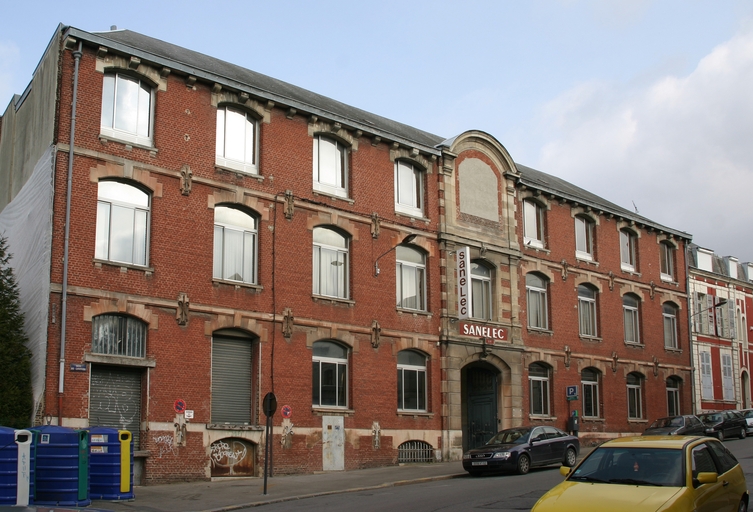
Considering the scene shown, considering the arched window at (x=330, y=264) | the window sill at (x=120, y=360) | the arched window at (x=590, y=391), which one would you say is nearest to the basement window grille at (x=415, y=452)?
the arched window at (x=330, y=264)

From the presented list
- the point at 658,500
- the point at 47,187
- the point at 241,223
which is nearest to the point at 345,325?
the point at 241,223

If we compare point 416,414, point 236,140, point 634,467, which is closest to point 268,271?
point 236,140

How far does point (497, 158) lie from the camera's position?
32906 mm

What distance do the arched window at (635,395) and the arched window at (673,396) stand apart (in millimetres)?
2311

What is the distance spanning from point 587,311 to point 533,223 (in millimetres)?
4747

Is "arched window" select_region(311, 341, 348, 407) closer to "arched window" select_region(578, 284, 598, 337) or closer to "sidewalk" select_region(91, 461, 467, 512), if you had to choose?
"sidewalk" select_region(91, 461, 467, 512)

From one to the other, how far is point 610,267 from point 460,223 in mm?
9674

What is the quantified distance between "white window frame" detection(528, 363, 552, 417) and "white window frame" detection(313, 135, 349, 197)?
10.9 meters

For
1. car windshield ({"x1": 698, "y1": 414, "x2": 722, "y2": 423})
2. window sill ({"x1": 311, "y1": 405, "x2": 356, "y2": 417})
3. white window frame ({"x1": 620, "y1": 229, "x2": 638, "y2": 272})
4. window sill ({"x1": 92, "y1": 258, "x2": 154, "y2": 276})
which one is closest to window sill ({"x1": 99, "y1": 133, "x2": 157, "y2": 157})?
window sill ({"x1": 92, "y1": 258, "x2": 154, "y2": 276})

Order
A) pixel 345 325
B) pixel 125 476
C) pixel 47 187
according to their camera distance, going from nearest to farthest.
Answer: pixel 125 476 < pixel 47 187 < pixel 345 325

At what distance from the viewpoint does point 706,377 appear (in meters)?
43.2

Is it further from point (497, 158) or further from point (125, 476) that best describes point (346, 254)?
point (125, 476)

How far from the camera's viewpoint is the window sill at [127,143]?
22547 millimetres

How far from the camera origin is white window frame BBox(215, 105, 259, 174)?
993 inches
